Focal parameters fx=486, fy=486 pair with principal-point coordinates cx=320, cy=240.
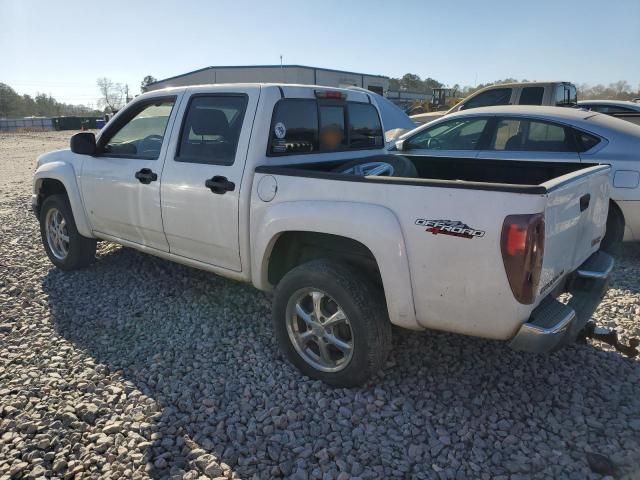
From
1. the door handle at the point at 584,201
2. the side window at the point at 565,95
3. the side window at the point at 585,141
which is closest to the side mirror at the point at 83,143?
the door handle at the point at 584,201

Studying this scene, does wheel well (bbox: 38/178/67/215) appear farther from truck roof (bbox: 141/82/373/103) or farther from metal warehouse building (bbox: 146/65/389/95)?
metal warehouse building (bbox: 146/65/389/95)

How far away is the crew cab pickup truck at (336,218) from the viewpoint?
7.96 feet

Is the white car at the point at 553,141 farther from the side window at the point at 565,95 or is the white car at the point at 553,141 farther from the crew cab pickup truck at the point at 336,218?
the side window at the point at 565,95

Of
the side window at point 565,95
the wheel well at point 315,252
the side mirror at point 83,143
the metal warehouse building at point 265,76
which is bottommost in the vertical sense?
the wheel well at point 315,252

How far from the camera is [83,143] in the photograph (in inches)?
172

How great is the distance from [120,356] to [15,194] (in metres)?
8.60

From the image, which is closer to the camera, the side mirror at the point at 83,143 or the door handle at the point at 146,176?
the door handle at the point at 146,176

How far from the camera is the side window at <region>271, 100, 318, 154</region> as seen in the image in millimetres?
3510

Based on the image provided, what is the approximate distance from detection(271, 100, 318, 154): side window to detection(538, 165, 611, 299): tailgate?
1856 mm

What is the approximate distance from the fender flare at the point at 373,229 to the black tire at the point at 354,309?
0.50 feet

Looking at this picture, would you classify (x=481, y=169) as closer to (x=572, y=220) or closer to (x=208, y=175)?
(x=572, y=220)

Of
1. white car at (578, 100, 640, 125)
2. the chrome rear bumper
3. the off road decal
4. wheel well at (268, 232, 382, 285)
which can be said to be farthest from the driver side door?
white car at (578, 100, 640, 125)

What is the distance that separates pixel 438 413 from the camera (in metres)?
2.89

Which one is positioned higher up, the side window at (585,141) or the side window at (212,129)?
the side window at (212,129)
